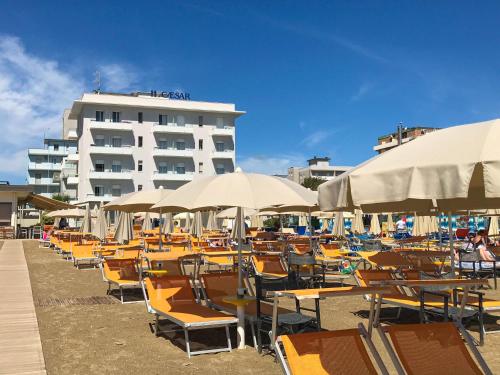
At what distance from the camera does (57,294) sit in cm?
1077

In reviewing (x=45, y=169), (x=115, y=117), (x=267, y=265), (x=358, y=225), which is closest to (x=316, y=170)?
(x=45, y=169)

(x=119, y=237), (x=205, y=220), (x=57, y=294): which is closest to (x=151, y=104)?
(x=205, y=220)

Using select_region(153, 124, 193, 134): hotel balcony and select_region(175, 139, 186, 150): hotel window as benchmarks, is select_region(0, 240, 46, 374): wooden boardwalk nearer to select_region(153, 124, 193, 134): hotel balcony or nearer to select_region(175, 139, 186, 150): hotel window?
select_region(153, 124, 193, 134): hotel balcony

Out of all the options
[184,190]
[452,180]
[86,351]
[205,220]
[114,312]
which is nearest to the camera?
[452,180]

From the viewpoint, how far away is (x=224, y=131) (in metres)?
59.9

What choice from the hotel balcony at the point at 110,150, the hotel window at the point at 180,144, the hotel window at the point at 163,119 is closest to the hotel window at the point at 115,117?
the hotel balcony at the point at 110,150

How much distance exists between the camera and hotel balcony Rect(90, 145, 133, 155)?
54906 millimetres

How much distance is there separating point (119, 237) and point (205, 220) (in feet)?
43.3

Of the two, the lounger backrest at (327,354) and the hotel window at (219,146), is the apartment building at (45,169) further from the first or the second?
the lounger backrest at (327,354)

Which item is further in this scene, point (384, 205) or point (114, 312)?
point (114, 312)

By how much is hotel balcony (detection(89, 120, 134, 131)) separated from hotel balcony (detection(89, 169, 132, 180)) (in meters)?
4.69

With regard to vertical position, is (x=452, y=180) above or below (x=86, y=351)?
above

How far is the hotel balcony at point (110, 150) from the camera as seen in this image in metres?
54.9

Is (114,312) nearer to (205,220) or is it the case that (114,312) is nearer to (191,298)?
(191,298)
